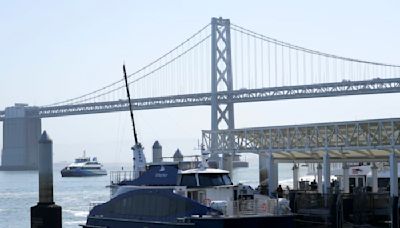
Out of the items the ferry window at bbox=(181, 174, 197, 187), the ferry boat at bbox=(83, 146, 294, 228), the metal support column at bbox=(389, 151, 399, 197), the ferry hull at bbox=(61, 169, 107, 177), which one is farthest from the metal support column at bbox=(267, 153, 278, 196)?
the ferry hull at bbox=(61, 169, 107, 177)

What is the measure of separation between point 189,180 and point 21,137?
133m

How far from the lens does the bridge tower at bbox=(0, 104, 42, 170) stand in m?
156

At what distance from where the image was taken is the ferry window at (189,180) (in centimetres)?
3059

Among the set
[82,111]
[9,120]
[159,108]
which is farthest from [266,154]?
[9,120]

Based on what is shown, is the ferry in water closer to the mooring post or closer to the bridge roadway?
the bridge roadway

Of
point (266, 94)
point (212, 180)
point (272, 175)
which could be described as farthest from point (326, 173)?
point (266, 94)

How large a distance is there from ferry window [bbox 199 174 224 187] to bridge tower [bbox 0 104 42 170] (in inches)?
4823

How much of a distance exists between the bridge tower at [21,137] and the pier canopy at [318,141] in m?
106

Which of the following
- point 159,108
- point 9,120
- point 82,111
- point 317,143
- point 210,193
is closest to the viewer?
point 210,193

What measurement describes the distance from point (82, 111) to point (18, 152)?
36.3 meters

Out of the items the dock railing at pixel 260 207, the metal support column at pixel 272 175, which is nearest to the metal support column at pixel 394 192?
the dock railing at pixel 260 207

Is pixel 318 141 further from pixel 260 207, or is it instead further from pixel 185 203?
pixel 185 203

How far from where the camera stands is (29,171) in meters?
169

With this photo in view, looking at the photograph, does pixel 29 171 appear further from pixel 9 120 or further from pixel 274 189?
pixel 274 189
